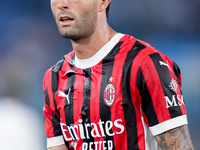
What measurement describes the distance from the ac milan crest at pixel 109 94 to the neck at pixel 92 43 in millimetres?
206

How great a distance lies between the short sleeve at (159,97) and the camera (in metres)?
1.34

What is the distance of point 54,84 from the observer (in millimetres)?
1695

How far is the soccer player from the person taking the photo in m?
1.35

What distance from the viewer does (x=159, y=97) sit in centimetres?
135

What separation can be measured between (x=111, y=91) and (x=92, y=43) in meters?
0.26

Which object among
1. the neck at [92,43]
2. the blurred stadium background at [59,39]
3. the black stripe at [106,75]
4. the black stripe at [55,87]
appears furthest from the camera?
the blurred stadium background at [59,39]

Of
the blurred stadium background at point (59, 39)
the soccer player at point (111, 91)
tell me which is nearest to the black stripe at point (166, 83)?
the soccer player at point (111, 91)

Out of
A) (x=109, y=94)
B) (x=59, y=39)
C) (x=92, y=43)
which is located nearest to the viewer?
(x=109, y=94)

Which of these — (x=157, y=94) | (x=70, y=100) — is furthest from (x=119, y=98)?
(x=70, y=100)

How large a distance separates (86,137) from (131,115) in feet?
0.81

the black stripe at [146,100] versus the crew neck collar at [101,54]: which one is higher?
the crew neck collar at [101,54]

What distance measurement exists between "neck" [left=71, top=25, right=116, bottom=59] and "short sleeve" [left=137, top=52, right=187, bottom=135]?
10.8 inches

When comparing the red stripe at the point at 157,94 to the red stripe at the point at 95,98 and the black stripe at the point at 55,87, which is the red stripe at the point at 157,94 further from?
the black stripe at the point at 55,87

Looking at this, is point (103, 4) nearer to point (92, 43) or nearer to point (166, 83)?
point (92, 43)
